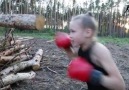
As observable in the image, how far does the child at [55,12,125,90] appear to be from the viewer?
2473 mm

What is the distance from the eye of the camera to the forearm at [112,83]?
2.44 metres

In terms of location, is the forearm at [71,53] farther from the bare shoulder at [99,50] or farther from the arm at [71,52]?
the bare shoulder at [99,50]

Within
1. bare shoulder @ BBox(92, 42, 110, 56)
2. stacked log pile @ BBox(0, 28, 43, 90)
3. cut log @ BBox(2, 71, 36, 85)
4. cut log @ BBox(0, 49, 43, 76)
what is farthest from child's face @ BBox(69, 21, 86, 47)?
cut log @ BBox(0, 49, 43, 76)

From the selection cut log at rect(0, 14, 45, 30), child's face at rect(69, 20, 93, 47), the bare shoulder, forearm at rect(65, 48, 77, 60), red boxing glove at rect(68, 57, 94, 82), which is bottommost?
red boxing glove at rect(68, 57, 94, 82)

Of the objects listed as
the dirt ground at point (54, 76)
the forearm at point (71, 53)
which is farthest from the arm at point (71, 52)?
the dirt ground at point (54, 76)

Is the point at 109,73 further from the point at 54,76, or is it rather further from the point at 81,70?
the point at 54,76

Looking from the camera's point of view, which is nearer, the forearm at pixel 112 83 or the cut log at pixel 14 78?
the forearm at pixel 112 83

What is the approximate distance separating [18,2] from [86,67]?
37.7 ft

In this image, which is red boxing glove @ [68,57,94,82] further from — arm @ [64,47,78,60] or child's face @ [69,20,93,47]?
arm @ [64,47,78,60]

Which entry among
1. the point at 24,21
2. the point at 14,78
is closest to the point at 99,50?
the point at 24,21

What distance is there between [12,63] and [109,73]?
2.96 m

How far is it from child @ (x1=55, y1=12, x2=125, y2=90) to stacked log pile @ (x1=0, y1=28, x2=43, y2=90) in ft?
6.41

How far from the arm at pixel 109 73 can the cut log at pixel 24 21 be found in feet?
4.13

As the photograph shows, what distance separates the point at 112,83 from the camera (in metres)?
2.47
